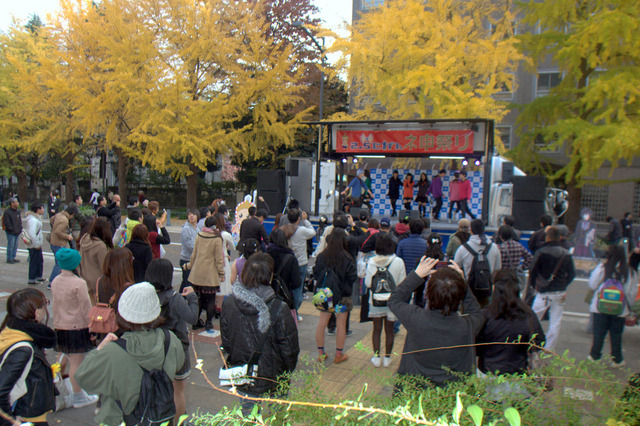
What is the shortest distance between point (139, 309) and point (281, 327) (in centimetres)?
96

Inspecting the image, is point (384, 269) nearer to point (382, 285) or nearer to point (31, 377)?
point (382, 285)

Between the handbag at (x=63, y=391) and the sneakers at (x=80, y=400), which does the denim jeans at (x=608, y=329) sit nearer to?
the sneakers at (x=80, y=400)

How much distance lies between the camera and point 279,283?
4.90m

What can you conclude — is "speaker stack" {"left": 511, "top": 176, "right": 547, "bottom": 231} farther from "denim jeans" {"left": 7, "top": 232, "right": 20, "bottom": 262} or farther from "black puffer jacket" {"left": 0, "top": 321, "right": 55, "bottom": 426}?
"denim jeans" {"left": 7, "top": 232, "right": 20, "bottom": 262}

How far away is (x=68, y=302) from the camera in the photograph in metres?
4.33

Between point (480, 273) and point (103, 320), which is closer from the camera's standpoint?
point (103, 320)

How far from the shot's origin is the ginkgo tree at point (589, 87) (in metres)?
13.5

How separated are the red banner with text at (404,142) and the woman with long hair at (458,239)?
530cm

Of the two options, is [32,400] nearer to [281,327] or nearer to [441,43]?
[281,327]

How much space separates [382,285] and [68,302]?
3.29 metres

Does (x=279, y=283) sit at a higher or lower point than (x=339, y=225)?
lower

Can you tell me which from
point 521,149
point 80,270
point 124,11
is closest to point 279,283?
point 80,270

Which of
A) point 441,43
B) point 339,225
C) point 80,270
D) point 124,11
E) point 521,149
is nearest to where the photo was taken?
point 80,270

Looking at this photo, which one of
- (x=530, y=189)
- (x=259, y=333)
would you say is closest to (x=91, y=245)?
(x=259, y=333)
